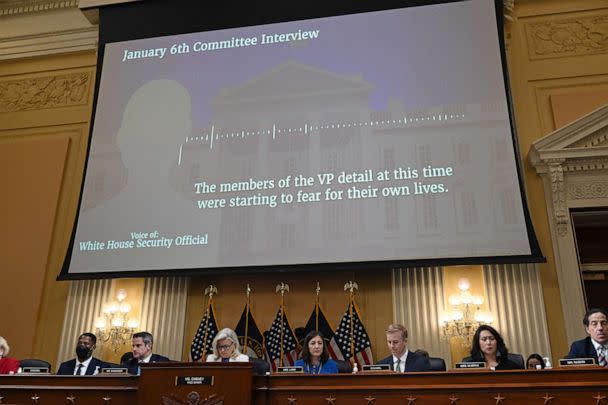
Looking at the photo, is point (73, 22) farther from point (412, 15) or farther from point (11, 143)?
point (412, 15)

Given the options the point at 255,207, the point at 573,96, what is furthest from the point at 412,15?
the point at 255,207

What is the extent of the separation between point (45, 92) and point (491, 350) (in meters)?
7.42

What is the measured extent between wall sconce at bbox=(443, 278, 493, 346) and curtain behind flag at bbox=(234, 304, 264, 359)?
6.74ft

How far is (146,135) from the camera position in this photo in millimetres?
7305

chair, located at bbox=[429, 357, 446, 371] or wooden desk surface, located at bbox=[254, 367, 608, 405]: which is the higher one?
chair, located at bbox=[429, 357, 446, 371]

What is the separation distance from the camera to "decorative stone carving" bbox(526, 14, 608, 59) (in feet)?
23.7

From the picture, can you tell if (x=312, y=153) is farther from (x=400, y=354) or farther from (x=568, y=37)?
(x=568, y=37)

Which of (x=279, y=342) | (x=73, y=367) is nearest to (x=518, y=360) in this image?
(x=279, y=342)

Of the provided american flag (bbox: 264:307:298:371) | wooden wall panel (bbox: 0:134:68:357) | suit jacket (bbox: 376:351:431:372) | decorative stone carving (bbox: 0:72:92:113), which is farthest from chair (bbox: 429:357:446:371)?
decorative stone carving (bbox: 0:72:92:113)

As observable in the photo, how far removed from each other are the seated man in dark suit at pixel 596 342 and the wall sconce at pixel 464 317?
185 cm

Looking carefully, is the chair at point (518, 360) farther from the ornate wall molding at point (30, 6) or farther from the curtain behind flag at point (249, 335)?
the ornate wall molding at point (30, 6)

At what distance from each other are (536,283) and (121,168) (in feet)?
16.7

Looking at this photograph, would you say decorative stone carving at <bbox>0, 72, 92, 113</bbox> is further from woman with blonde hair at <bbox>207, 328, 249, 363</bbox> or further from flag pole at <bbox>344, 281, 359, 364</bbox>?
woman with blonde hair at <bbox>207, 328, 249, 363</bbox>

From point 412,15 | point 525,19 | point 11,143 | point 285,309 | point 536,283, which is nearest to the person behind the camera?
point 536,283
